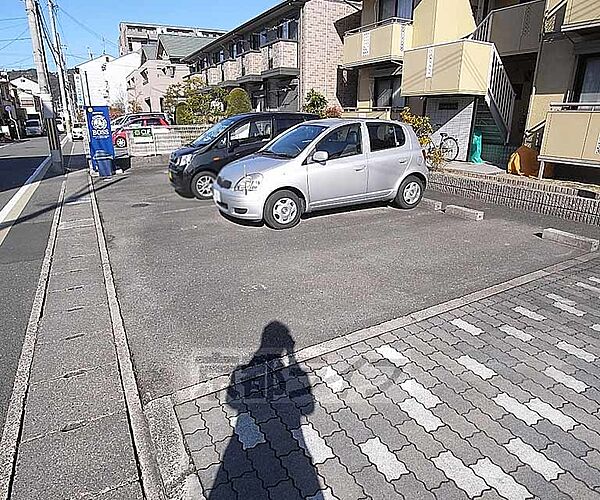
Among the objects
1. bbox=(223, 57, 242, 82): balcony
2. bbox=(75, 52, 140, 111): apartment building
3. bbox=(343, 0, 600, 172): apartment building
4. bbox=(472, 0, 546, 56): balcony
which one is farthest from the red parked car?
bbox=(75, 52, 140, 111): apartment building

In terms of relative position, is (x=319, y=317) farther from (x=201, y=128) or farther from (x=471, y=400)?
(x=201, y=128)

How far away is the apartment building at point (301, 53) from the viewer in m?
16.8

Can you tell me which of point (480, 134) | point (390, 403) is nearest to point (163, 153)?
point (480, 134)

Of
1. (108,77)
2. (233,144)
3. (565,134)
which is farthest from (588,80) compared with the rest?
(108,77)

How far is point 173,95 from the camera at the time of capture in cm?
2348

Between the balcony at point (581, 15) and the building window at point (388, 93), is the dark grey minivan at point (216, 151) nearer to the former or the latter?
the balcony at point (581, 15)

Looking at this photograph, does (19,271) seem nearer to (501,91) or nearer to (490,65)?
(490,65)

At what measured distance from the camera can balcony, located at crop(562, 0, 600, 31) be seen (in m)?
7.62

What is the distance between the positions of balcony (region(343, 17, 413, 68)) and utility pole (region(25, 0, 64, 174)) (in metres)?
10.3

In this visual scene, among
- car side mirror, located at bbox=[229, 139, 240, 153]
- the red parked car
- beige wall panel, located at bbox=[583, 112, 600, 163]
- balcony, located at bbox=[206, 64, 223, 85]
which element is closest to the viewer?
beige wall panel, located at bbox=[583, 112, 600, 163]

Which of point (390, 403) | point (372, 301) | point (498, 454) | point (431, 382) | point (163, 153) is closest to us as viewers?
point (498, 454)

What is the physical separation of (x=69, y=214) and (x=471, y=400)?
7256 mm

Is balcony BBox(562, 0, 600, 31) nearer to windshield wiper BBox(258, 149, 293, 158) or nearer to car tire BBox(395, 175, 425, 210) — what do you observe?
car tire BBox(395, 175, 425, 210)

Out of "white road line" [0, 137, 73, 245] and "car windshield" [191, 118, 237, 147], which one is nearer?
"white road line" [0, 137, 73, 245]
